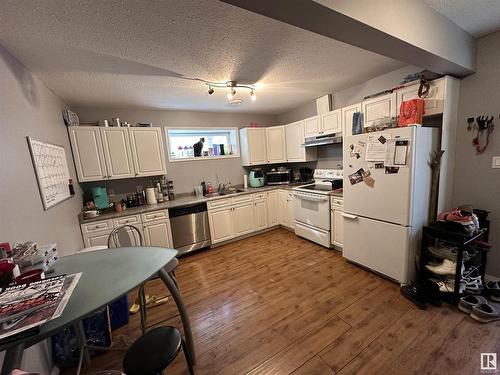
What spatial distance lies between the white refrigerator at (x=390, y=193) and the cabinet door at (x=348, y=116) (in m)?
0.39

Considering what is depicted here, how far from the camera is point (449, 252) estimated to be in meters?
1.95

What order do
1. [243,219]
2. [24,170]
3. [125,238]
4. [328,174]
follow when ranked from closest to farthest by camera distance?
[24,170] < [125,238] < [328,174] < [243,219]

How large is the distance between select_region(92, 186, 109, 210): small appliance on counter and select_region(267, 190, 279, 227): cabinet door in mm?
2709

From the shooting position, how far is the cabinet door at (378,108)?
2.43 m

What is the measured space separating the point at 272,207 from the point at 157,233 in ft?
6.95

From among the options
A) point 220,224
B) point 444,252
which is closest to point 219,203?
point 220,224

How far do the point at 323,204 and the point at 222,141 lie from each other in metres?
2.42

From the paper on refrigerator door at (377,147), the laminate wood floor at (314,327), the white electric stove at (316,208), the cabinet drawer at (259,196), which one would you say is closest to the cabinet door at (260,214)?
the cabinet drawer at (259,196)

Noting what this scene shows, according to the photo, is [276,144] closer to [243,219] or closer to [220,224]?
[243,219]

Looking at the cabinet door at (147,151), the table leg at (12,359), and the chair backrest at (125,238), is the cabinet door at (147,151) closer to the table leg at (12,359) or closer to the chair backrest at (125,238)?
the chair backrest at (125,238)

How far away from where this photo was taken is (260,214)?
3.96 meters

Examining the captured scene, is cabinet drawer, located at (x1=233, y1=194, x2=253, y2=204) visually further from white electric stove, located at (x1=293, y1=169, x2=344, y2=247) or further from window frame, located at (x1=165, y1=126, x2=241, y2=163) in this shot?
window frame, located at (x1=165, y1=126, x2=241, y2=163)

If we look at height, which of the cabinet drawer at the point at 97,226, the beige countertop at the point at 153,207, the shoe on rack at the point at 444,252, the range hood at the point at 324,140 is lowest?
the shoe on rack at the point at 444,252

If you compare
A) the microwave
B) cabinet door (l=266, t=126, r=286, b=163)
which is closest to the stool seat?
the microwave
